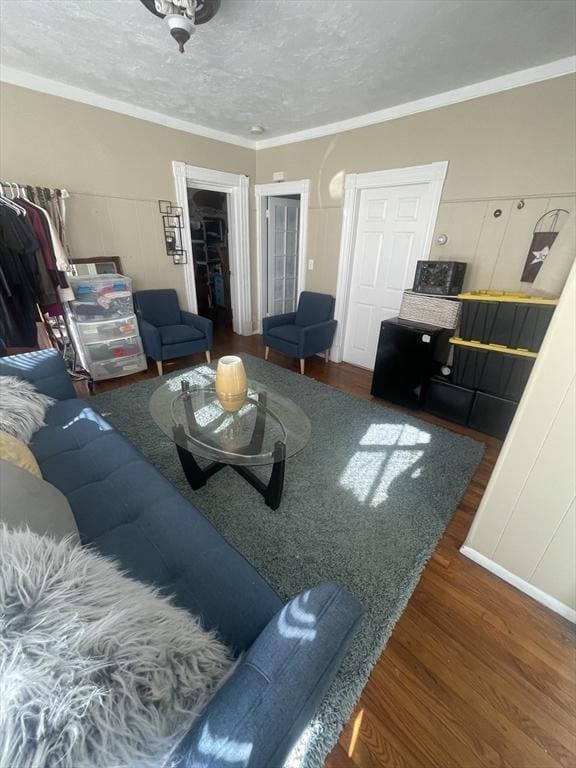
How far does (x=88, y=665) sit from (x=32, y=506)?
1.93 ft

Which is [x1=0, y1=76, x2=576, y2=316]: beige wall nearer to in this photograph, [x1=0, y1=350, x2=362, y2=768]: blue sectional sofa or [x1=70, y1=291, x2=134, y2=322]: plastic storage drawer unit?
[x1=70, y1=291, x2=134, y2=322]: plastic storage drawer unit

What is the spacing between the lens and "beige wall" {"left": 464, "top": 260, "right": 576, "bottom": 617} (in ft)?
3.39

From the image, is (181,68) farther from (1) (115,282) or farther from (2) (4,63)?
(1) (115,282)

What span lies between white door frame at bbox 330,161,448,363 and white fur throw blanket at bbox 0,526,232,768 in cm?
316

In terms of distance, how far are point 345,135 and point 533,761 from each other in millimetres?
4186

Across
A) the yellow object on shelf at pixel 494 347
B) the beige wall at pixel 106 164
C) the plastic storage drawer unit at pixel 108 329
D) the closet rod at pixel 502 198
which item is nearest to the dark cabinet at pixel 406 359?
the yellow object on shelf at pixel 494 347

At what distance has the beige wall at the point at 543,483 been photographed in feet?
3.39

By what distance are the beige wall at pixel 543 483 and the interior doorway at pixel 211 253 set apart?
14.5 feet

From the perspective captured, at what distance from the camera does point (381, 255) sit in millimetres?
3133

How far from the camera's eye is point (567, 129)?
1975mm

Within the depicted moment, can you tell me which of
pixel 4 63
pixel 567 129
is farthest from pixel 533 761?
pixel 4 63

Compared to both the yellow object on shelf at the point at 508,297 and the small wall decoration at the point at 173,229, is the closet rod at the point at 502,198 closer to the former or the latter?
the yellow object on shelf at the point at 508,297

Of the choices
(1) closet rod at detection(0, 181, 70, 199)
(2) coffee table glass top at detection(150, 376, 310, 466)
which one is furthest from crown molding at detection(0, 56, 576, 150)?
(2) coffee table glass top at detection(150, 376, 310, 466)

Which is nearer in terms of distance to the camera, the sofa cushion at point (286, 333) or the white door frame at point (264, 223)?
the sofa cushion at point (286, 333)
